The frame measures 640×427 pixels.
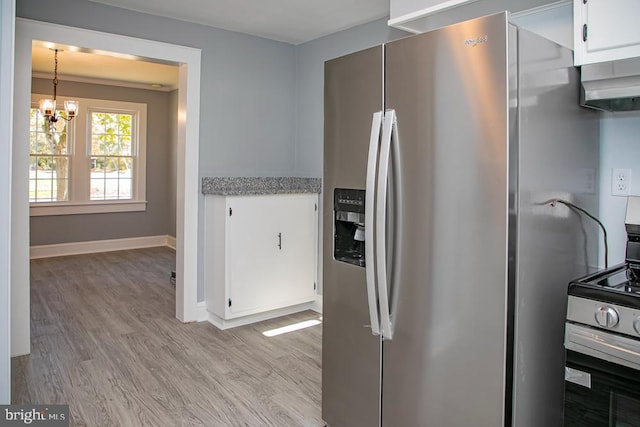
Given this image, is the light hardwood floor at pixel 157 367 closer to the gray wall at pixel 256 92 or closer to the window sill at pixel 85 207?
the gray wall at pixel 256 92

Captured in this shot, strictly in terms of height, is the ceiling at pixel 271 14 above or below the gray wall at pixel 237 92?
above

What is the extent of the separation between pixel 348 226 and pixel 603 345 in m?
1.05

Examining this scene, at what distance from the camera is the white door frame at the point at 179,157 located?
3.06m

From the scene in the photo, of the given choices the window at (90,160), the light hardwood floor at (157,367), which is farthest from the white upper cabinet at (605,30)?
the window at (90,160)

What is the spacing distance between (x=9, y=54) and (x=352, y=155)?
4.83 ft

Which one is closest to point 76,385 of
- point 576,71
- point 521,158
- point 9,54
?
point 9,54

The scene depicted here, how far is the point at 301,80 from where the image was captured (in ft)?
14.5

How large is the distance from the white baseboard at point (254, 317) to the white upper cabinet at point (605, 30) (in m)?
3.01

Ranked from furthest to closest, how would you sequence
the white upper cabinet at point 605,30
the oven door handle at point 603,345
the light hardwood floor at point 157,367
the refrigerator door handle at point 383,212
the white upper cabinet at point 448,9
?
the light hardwood floor at point 157,367, the white upper cabinet at point 448,9, the refrigerator door handle at point 383,212, the white upper cabinet at point 605,30, the oven door handle at point 603,345

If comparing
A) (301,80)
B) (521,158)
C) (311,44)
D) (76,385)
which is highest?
(311,44)

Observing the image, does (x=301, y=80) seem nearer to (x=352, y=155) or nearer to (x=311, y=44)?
(x=311, y=44)

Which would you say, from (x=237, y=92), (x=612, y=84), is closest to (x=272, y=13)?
(x=237, y=92)

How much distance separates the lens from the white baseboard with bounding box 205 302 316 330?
3.81 m

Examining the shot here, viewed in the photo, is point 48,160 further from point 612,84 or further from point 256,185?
point 612,84
